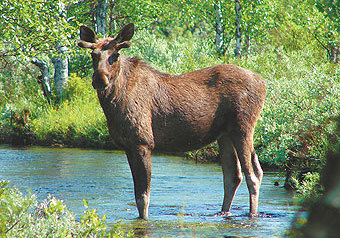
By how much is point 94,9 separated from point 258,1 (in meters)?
7.73

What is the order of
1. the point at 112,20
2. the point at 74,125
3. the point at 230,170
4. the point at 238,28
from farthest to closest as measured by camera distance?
the point at 112,20 → the point at 238,28 → the point at 74,125 → the point at 230,170

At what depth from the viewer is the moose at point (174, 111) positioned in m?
7.11

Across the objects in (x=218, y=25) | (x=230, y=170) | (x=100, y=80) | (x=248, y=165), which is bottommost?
(x=230, y=170)

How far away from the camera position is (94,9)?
2530cm

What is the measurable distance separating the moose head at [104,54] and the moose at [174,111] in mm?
12

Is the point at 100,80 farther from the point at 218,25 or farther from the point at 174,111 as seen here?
the point at 218,25

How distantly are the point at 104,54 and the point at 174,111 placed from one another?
139 cm

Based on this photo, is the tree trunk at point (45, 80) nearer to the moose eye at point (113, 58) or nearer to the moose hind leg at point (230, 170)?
the moose hind leg at point (230, 170)

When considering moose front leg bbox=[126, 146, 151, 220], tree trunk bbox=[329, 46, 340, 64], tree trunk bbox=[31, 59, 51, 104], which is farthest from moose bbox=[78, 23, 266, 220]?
tree trunk bbox=[329, 46, 340, 64]

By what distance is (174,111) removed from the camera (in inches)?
301

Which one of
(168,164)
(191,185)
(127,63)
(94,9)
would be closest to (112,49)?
(127,63)

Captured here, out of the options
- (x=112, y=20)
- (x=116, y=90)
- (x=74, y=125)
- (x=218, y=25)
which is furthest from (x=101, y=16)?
(x=116, y=90)

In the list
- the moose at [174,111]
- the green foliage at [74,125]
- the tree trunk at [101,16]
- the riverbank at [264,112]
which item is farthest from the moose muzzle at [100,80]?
the tree trunk at [101,16]

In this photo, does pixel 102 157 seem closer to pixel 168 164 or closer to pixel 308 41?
pixel 168 164
